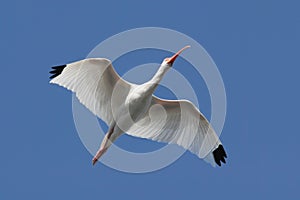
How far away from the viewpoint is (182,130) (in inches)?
1070

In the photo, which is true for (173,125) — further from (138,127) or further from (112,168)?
(112,168)

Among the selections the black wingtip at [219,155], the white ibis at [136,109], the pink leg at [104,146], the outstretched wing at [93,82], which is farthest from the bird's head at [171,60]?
the black wingtip at [219,155]

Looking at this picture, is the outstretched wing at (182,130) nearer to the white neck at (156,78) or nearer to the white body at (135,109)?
the white body at (135,109)

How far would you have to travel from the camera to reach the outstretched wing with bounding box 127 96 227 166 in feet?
88.3

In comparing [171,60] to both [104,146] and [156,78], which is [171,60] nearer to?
[156,78]

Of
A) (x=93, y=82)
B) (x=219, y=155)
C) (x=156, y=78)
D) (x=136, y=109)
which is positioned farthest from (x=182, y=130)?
(x=93, y=82)

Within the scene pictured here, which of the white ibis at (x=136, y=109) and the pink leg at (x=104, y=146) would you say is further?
the pink leg at (x=104, y=146)

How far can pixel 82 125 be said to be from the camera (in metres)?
25.3

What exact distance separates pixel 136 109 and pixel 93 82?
70.6 inches

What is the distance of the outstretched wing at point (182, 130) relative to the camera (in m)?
26.9

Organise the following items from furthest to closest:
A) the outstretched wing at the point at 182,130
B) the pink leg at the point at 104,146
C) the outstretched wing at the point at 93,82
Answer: the outstretched wing at the point at 182,130 → the pink leg at the point at 104,146 → the outstretched wing at the point at 93,82

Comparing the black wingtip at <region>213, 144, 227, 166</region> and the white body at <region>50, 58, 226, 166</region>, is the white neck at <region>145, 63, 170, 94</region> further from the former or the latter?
the black wingtip at <region>213, 144, 227, 166</region>

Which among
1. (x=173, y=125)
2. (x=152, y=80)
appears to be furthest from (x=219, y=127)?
(x=152, y=80)

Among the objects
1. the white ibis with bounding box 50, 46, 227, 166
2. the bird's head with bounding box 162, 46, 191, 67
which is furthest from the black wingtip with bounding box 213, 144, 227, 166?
the bird's head with bounding box 162, 46, 191, 67
